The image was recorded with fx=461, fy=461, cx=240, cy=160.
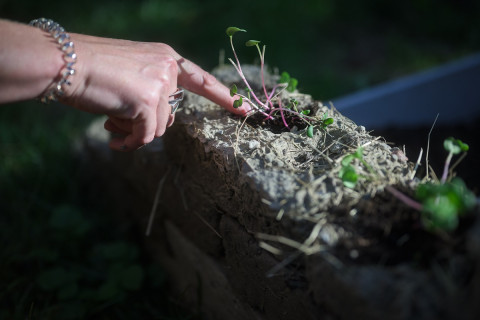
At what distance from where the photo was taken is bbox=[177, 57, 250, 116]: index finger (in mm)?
1582

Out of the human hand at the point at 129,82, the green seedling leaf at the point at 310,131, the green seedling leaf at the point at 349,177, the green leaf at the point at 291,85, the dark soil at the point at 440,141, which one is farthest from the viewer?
the dark soil at the point at 440,141

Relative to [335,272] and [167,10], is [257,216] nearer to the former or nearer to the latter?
[335,272]

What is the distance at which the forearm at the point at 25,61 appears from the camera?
4.16ft

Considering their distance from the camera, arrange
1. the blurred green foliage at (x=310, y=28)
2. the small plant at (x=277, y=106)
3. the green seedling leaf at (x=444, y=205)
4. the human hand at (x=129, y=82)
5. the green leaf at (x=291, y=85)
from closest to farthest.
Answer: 1. the green seedling leaf at (x=444, y=205)
2. the human hand at (x=129, y=82)
3. the small plant at (x=277, y=106)
4. the green leaf at (x=291, y=85)
5. the blurred green foliage at (x=310, y=28)

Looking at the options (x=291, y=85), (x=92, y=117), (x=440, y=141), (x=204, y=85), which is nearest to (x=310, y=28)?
(x=440, y=141)

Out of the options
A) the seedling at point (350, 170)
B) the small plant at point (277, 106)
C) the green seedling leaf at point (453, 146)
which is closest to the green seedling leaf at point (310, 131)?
the small plant at point (277, 106)

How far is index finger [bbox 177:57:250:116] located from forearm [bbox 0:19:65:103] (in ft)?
1.35

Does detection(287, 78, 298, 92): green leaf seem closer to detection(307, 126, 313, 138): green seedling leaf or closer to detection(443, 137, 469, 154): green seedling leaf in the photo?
detection(307, 126, 313, 138): green seedling leaf

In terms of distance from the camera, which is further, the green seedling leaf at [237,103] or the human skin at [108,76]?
the green seedling leaf at [237,103]

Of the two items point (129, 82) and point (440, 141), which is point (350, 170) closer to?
point (129, 82)

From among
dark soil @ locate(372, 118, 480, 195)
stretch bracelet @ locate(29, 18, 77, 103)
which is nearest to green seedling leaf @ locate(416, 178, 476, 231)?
stretch bracelet @ locate(29, 18, 77, 103)

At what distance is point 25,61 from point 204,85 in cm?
58

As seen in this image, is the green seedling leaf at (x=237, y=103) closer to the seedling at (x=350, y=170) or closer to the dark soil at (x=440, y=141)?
the seedling at (x=350, y=170)

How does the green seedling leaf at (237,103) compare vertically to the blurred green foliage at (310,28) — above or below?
above
